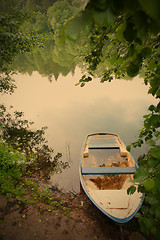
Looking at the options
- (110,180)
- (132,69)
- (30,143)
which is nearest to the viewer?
(132,69)

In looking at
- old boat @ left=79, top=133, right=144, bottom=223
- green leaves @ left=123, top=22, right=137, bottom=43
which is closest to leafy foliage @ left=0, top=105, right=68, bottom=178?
old boat @ left=79, top=133, right=144, bottom=223

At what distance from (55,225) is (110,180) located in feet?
8.47

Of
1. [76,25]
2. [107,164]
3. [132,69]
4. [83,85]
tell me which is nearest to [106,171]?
[107,164]

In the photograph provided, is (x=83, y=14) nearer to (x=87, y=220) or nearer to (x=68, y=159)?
(x=87, y=220)

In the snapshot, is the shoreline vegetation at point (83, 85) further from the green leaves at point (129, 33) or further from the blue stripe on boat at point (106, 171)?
the blue stripe on boat at point (106, 171)

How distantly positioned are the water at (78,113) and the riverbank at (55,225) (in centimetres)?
147

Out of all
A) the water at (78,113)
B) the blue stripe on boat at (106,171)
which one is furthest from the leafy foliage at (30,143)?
the blue stripe on boat at (106,171)

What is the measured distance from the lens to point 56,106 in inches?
527

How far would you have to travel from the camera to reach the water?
7516mm

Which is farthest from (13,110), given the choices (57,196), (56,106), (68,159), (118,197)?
(118,197)

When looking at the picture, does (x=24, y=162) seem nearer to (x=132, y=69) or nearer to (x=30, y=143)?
(x=30, y=143)

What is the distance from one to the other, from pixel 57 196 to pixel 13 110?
9.07 meters

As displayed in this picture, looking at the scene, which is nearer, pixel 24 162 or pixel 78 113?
pixel 24 162

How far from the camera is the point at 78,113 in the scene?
11.9 m
